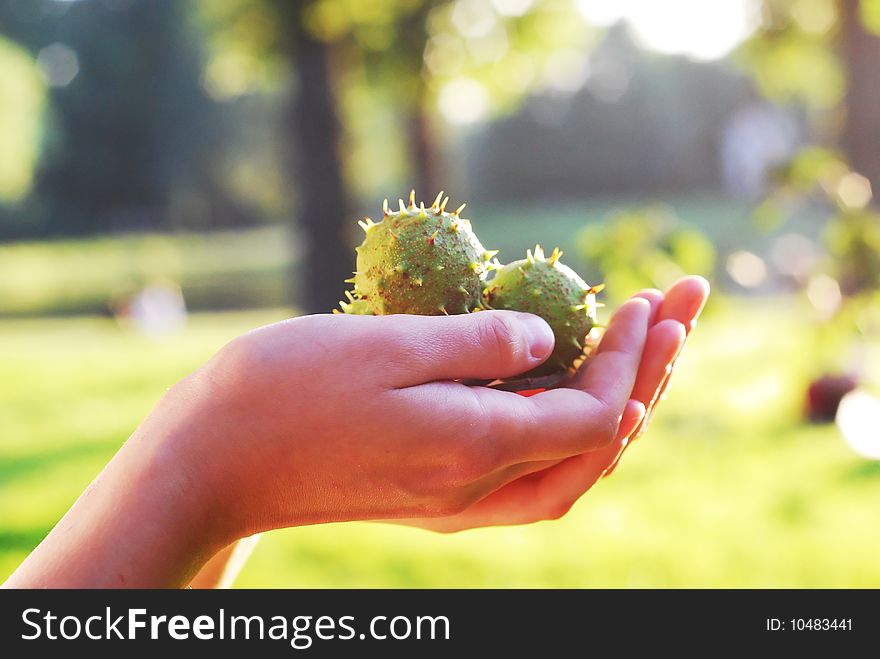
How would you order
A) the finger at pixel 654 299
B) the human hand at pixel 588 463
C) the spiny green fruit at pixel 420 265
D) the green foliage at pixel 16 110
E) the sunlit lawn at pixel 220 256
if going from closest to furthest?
1. the human hand at pixel 588 463
2. the spiny green fruit at pixel 420 265
3. the finger at pixel 654 299
4. the green foliage at pixel 16 110
5. the sunlit lawn at pixel 220 256

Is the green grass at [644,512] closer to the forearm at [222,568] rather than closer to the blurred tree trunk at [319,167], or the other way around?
the forearm at [222,568]

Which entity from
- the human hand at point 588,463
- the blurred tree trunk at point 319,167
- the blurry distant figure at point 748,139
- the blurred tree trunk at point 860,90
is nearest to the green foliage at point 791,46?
the blurred tree trunk at point 860,90

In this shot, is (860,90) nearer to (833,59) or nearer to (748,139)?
(833,59)

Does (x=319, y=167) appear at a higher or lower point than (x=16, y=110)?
lower

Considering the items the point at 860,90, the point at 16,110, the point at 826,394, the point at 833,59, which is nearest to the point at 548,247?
the point at 833,59

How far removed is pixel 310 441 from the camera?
8.15 ft

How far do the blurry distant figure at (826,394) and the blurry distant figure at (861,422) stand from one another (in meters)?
0.23

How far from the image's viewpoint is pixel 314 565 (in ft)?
20.2

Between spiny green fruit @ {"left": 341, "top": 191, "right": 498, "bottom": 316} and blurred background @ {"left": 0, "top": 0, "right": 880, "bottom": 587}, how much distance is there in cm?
200

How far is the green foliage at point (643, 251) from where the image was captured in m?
4.93

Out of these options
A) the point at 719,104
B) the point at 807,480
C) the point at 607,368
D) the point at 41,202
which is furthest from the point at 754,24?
the point at 41,202

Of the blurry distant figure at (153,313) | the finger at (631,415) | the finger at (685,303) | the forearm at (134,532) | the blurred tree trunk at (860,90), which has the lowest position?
the forearm at (134,532)

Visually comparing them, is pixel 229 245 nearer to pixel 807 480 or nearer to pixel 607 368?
pixel 807 480

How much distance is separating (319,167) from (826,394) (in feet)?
28.6
